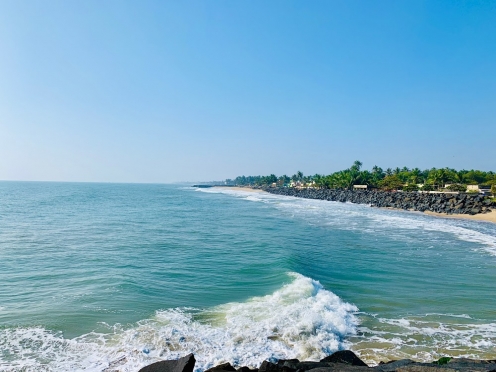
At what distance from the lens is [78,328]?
30.8 ft

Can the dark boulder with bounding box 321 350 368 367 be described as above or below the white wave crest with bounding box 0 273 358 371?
above

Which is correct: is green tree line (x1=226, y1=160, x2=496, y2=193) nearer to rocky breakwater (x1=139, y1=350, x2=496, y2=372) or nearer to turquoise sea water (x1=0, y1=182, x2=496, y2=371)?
turquoise sea water (x1=0, y1=182, x2=496, y2=371)

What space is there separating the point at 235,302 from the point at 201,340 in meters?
3.04

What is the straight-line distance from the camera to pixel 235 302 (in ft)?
37.6

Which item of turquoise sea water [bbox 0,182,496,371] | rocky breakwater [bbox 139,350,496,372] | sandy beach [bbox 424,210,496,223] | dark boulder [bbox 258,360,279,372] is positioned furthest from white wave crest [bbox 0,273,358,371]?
sandy beach [bbox 424,210,496,223]

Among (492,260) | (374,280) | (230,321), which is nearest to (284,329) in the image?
(230,321)

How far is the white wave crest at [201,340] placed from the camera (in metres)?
7.61

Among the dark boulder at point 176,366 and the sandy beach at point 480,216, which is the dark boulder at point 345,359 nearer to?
the dark boulder at point 176,366

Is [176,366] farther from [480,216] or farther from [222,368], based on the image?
[480,216]

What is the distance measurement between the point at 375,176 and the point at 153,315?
123795mm

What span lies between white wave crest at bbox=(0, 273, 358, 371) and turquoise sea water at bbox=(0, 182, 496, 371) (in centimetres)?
4

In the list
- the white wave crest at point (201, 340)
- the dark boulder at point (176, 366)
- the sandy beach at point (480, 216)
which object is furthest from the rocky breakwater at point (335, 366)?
the sandy beach at point (480, 216)

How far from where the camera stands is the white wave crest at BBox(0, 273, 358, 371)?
7.61m

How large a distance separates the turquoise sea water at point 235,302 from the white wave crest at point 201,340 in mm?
38
